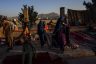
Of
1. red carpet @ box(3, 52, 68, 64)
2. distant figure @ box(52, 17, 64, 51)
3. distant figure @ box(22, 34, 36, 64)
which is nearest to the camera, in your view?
distant figure @ box(22, 34, 36, 64)

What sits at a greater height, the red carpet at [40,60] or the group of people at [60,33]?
the group of people at [60,33]

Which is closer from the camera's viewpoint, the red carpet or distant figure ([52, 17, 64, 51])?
the red carpet

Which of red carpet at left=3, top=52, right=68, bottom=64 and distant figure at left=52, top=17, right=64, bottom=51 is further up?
distant figure at left=52, top=17, right=64, bottom=51

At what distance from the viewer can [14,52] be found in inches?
602

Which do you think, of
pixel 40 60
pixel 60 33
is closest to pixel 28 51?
pixel 40 60

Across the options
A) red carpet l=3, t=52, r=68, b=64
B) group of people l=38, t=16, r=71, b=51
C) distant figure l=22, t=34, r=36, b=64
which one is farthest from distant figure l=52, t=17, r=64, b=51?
distant figure l=22, t=34, r=36, b=64

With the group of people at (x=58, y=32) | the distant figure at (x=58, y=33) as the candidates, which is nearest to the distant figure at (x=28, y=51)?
the group of people at (x=58, y=32)

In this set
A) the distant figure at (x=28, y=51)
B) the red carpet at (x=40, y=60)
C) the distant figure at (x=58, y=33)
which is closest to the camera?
the distant figure at (x=28, y=51)

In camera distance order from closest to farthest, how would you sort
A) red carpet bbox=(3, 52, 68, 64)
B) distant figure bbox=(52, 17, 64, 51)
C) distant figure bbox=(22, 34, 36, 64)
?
distant figure bbox=(22, 34, 36, 64) < red carpet bbox=(3, 52, 68, 64) < distant figure bbox=(52, 17, 64, 51)

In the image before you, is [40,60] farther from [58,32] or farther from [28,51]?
[58,32]

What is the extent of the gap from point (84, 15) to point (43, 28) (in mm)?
23369

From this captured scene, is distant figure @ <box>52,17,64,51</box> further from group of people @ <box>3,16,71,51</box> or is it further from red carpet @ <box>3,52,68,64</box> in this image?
red carpet @ <box>3,52,68,64</box>

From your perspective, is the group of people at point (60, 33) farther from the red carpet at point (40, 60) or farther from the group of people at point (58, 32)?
the red carpet at point (40, 60)

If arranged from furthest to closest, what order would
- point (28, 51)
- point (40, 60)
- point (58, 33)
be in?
point (58, 33)
point (40, 60)
point (28, 51)
